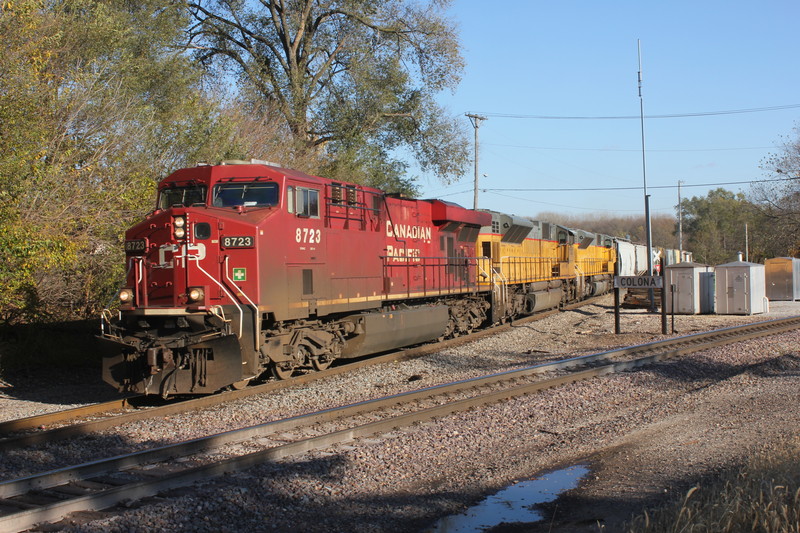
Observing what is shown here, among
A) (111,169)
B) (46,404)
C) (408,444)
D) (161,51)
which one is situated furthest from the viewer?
(161,51)

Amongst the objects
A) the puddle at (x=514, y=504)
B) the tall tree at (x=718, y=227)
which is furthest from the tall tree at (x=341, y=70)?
the tall tree at (x=718, y=227)

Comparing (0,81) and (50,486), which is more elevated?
(0,81)

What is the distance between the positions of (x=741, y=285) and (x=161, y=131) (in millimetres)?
19881

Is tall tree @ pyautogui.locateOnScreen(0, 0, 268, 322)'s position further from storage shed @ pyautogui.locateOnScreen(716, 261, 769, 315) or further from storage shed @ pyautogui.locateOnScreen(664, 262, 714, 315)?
storage shed @ pyautogui.locateOnScreen(716, 261, 769, 315)

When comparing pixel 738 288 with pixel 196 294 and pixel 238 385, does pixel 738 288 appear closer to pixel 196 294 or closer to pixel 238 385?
pixel 238 385

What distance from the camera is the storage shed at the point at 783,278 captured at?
113 ft

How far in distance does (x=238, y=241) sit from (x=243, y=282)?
611mm

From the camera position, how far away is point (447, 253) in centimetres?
1756

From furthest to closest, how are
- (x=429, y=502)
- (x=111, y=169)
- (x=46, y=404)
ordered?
(x=111, y=169) → (x=46, y=404) → (x=429, y=502)

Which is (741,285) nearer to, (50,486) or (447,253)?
(447,253)

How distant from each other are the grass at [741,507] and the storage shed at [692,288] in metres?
19.9

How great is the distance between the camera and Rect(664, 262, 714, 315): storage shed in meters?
24.5

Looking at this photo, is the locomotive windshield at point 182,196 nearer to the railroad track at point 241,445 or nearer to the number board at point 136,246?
the number board at point 136,246

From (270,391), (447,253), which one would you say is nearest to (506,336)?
(447,253)
